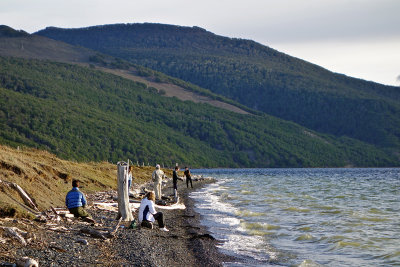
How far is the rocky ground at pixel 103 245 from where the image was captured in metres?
9.94

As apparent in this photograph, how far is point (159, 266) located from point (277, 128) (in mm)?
171024

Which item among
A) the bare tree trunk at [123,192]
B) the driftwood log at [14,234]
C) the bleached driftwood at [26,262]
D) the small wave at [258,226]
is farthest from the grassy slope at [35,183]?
the small wave at [258,226]

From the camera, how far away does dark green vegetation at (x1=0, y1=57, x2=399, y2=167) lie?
97.9 meters

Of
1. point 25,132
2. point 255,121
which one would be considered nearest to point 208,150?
point 255,121

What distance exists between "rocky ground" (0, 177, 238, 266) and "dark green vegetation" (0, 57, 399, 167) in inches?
2714

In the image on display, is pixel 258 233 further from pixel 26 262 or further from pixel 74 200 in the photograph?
pixel 26 262

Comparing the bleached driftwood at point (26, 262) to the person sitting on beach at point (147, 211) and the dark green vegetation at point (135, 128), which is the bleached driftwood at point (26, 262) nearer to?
the person sitting on beach at point (147, 211)

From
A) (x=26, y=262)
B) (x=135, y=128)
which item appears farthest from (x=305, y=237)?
(x=135, y=128)

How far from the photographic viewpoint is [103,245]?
12047 millimetres

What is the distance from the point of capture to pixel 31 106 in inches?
3989

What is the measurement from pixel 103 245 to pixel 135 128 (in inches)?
4735

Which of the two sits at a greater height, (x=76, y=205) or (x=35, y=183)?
(x=76, y=205)

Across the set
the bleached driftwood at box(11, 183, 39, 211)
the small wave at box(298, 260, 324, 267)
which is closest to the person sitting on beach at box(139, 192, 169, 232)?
the bleached driftwood at box(11, 183, 39, 211)

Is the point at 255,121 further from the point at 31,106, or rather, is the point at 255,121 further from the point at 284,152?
the point at 31,106
